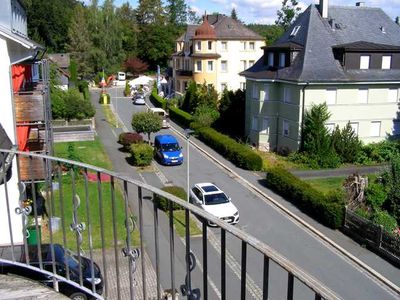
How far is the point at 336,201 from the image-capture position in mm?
22656

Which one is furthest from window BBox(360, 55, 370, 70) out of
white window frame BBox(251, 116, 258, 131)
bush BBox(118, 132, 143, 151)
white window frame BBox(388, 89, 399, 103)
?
bush BBox(118, 132, 143, 151)

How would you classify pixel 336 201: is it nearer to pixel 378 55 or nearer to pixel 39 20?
pixel 378 55

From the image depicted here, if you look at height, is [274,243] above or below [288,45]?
below

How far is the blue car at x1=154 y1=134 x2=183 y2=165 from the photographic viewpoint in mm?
33250

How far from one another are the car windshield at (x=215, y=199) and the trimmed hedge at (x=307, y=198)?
4.12 metres

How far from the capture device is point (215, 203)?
923 inches

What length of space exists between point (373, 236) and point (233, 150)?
1497 cm

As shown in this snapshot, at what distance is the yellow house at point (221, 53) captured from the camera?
5703 cm

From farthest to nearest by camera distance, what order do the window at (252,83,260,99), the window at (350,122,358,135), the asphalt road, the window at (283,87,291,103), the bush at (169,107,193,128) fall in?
the bush at (169,107,193,128)
the window at (252,83,260,99)
the window at (283,87,291,103)
the window at (350,122,358,135)
the asphalt road

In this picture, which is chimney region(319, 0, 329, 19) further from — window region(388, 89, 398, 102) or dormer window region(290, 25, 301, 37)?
window region(388, 89, 398, 102)

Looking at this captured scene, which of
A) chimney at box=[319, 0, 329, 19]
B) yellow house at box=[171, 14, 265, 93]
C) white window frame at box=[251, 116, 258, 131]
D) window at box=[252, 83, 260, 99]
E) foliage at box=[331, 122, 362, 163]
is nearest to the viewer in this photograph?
foliage at box=[331, 122, 362, 163]

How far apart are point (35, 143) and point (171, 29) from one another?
2980 inches

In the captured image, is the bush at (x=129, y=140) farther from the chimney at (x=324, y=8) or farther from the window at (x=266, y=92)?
the chimney at (x=324, y=8)

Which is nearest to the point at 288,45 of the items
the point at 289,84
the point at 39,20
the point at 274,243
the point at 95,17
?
the point at 289,84
